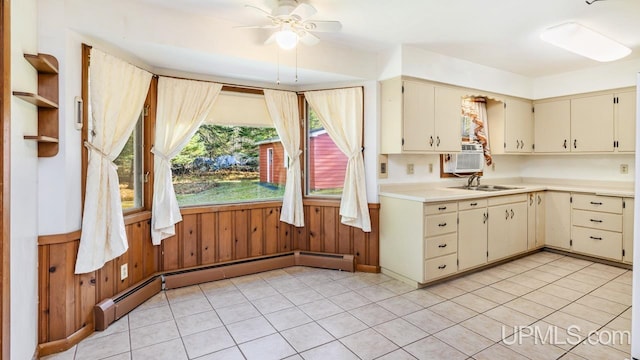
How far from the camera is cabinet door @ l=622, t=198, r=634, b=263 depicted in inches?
146

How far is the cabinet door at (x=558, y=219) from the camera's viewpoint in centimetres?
423

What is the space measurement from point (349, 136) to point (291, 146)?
2.28 ft

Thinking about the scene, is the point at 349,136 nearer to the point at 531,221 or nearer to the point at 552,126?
the point at 531,221

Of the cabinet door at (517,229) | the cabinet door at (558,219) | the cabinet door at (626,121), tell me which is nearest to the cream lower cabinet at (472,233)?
the cabinet door at (517,229)

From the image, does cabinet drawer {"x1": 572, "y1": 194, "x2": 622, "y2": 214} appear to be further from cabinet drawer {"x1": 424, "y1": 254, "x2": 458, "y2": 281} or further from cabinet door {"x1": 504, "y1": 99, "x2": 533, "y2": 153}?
cabinet drawer {"x1": 424, "y1": 254, "x2": 458, "y2": 281}

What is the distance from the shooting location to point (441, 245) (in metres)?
3.30

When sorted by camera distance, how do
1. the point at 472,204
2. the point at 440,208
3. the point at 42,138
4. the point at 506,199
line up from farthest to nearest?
the point at 506,199 → the point at 472,204 → the point at 440,208 → the point at 42,138

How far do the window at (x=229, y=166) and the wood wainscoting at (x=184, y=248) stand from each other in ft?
0.55

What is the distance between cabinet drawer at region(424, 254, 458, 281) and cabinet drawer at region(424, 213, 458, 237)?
0.90ft

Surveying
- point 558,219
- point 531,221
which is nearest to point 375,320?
point 531,221

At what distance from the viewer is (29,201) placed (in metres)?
1.99

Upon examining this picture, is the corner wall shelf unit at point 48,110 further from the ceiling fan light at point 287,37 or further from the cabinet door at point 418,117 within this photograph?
the cabinet door at point 418,117

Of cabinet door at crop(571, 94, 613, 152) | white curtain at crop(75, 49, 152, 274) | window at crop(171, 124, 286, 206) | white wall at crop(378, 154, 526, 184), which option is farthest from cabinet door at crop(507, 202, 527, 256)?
white curtain at crop(75, 49, 152, 274)

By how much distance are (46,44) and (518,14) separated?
140 inches
